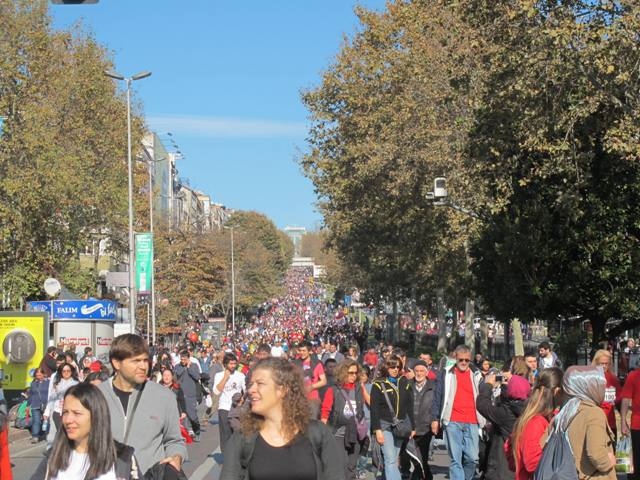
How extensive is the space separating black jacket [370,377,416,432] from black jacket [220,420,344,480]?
279 inches

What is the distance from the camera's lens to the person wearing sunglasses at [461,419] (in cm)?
1220

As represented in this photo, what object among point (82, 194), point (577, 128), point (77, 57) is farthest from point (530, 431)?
point (77, 57)

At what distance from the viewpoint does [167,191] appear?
10431 cm

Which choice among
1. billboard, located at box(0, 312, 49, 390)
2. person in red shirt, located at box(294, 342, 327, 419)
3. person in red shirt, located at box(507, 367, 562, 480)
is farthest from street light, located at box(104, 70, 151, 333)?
person in red shirt, located at box(507, 367, 562, 480)

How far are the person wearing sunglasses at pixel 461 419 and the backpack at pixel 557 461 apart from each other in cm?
568

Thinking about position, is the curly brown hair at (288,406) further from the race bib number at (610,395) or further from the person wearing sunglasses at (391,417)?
the person wearing sunglasses at (391,417)

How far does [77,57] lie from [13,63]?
11.1 meters

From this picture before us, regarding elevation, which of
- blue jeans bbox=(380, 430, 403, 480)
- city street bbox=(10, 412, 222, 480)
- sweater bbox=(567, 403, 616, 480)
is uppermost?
sweater bbox=(567, 403, 616, 480)

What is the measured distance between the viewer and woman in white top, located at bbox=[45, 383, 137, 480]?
5.13 metres

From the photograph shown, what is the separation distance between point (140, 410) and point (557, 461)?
7.60ft

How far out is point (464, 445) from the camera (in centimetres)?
1230

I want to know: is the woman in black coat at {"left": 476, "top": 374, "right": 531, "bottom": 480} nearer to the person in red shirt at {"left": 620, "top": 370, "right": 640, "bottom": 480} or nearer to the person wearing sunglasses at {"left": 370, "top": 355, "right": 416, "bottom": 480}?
the person in red shirt at {"left": 620, "top": 370, "right": 640, "bottom": 480}

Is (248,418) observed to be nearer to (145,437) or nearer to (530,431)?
(145,437)

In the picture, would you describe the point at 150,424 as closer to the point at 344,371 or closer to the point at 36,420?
the point at 344,371
